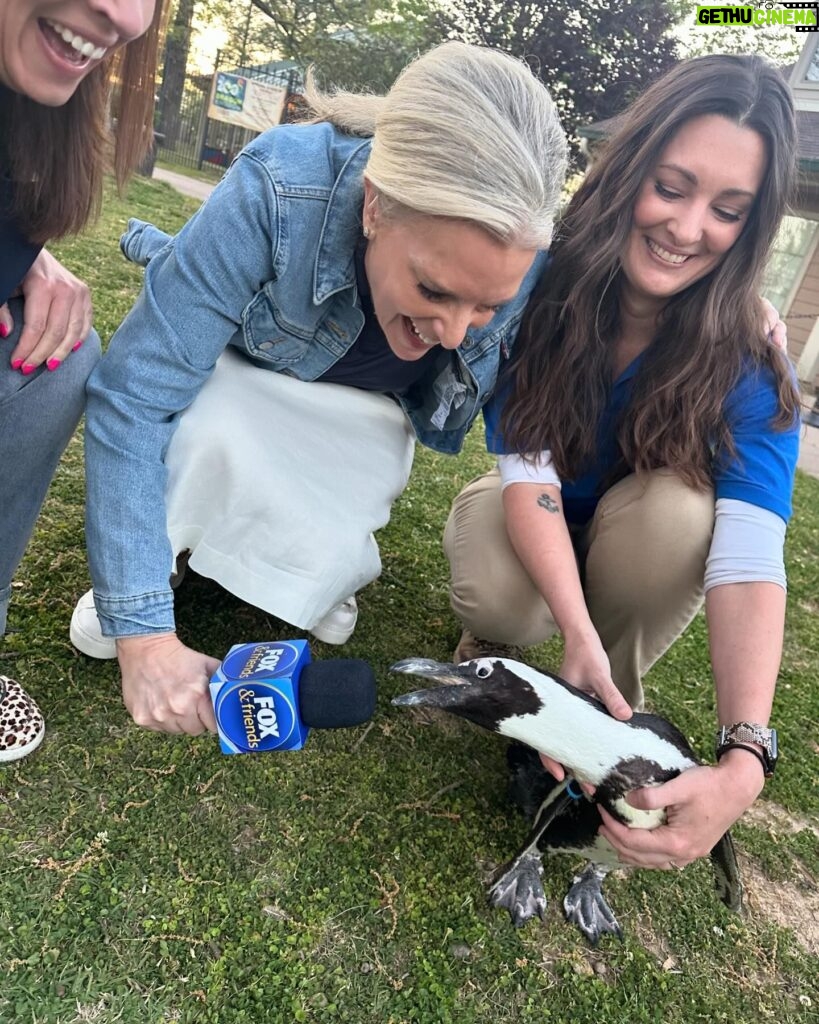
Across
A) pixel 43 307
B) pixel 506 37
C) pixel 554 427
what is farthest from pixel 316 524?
pixel 506 37

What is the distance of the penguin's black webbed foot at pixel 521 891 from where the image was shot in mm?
1774

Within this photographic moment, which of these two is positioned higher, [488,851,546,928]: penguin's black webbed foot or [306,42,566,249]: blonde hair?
[306,42,566,249]: blonde hair

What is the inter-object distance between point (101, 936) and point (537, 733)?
93 centimetres

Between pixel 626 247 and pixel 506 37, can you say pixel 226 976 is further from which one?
pixel 506 37

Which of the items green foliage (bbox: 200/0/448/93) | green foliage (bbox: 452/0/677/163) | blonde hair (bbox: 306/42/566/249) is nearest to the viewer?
blonde hair (bbox: 306/42/566/249)

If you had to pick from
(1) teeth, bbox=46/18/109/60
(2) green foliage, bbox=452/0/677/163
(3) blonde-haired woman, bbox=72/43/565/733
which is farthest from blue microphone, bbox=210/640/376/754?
(2) green foliage, bbox=452/0/677/163

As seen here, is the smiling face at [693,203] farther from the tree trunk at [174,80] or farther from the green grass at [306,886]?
the tree trunk at [174,80]

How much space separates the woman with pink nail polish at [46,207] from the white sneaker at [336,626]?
81cm

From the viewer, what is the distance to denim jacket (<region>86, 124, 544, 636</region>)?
163 cm

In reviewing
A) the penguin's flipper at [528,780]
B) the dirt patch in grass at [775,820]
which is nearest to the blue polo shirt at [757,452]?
the penguin's flipper at [528,780]

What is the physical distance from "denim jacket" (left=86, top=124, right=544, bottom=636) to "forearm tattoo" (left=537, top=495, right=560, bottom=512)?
48cm

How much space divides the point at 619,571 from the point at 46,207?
5.34 ft

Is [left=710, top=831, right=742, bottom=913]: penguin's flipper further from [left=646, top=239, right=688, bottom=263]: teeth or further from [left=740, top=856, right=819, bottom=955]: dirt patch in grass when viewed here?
[left=646, top=239, right=688, bottom=263]: teeth

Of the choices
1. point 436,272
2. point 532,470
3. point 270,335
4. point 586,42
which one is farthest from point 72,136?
point 586,42
